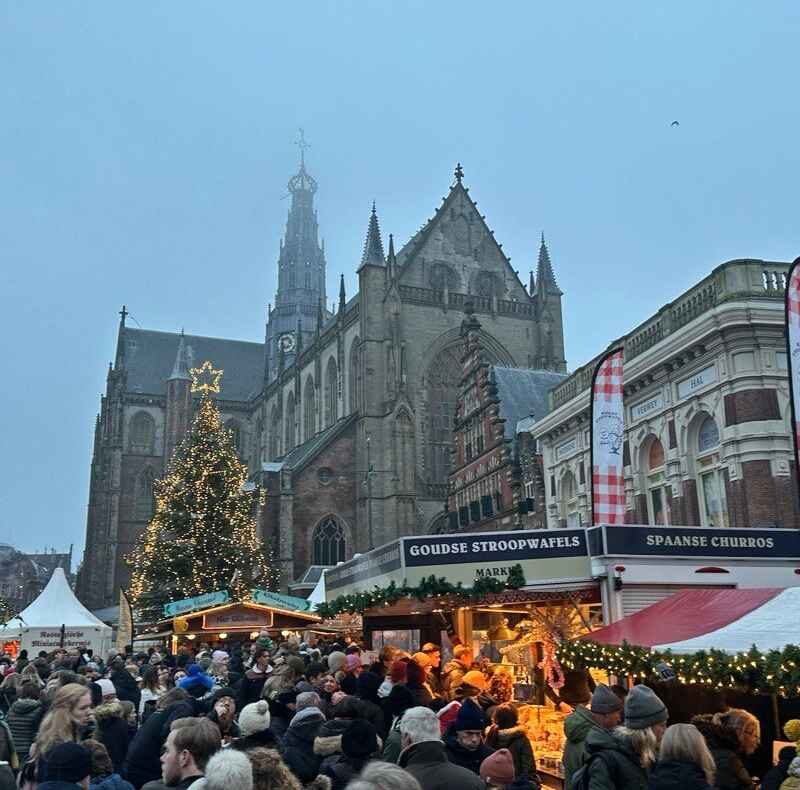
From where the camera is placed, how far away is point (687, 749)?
4570 mm

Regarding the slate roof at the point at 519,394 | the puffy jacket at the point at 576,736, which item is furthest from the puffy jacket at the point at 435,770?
the slate roof at the point at 519,394

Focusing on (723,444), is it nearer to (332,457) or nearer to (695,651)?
(695,651)

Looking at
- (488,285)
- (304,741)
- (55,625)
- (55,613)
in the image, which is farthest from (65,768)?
(488,285)

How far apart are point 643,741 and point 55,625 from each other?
26.3 meters

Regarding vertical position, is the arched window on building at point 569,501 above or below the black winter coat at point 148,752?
above

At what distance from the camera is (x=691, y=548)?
525 inches

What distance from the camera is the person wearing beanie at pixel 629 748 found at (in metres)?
5.05

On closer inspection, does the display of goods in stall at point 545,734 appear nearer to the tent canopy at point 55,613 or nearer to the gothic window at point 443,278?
the tent canopy at point 55,613

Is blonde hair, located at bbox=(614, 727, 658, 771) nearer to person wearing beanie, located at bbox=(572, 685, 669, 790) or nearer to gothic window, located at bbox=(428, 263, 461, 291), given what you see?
person wearing beanie, located at bbox=(572, 685, 669, 790)

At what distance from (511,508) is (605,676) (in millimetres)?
17804

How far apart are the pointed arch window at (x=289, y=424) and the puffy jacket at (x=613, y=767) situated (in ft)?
185

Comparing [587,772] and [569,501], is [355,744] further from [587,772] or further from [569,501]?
[569,501]

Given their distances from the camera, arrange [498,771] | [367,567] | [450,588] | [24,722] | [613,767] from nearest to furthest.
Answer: [498,771] → [613,767] → [24,722] → [450,588] → [367,567]

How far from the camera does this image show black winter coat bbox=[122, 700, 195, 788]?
603 cm
